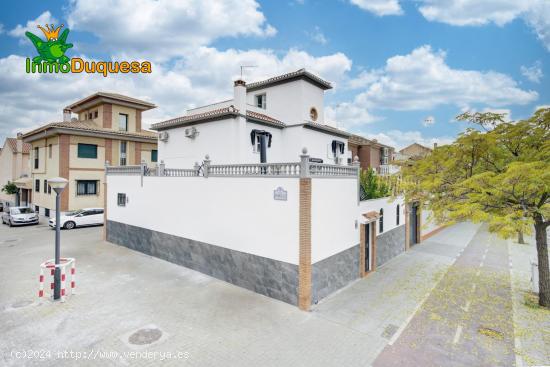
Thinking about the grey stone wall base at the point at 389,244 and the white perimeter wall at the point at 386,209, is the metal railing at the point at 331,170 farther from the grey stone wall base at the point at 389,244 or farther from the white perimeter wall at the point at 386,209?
the grey stone wall base at the point at 389,244

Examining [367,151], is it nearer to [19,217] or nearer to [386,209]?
[386,209]

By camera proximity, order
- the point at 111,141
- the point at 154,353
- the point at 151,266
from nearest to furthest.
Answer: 1. the point at 154,353
2. the point at 151,266
3. the point at 111,141

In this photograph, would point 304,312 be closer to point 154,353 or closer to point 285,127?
point 154,353

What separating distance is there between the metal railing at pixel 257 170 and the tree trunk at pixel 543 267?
8443mm

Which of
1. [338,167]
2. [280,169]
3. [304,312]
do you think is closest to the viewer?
[304,312]

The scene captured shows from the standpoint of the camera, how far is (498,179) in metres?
8.96

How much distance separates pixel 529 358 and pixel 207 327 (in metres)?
8.11

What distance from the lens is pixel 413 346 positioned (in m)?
7.35

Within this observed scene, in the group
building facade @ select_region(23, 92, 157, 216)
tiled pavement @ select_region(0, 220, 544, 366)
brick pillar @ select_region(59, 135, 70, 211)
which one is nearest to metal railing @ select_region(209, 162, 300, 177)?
tiled pavement @ select_region(0, 220, 544, 366)

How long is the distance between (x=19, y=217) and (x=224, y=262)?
21.9 meters

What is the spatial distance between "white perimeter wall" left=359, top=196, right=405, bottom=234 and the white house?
543 centimetres

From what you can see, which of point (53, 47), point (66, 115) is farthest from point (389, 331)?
point (66, 115)

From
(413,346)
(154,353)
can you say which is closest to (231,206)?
(154,353)

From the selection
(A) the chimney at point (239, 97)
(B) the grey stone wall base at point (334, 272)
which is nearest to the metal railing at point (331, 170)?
(B) the grey stone wall base at point (334, 272)
